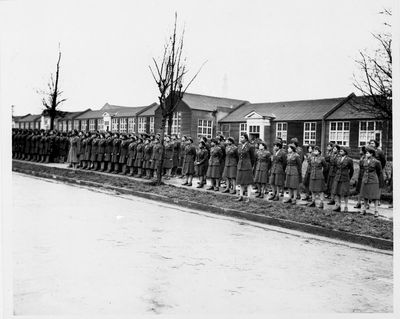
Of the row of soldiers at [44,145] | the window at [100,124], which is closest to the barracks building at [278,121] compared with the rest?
the window at [100,124]

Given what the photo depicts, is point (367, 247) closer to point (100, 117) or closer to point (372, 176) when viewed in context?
point (372, 176)

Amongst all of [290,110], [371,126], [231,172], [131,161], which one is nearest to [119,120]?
[290,110]

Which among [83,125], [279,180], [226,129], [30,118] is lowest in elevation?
[279,180]

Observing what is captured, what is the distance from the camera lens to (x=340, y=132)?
32.6 m

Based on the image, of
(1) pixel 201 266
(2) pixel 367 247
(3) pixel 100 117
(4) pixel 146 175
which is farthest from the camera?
(3) pixel 100 117

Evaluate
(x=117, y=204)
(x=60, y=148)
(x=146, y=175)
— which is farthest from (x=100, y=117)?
(x=117, y=204)

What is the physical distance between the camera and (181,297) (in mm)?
4914

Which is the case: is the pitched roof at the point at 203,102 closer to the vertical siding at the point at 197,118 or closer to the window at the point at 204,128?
the vertical siding at the point at 197,118

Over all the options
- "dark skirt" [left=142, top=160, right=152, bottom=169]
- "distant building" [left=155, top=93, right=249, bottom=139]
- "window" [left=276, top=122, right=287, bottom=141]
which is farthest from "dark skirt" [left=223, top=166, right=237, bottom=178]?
"distant building" [left=155, top=93, right=249, bottom=139]

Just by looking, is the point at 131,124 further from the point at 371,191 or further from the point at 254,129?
the point at 371,191

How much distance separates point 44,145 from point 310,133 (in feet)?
68.1

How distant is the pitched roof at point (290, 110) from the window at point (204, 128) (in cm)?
143

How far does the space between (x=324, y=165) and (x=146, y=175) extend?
28.5 feet

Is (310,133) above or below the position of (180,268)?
above
